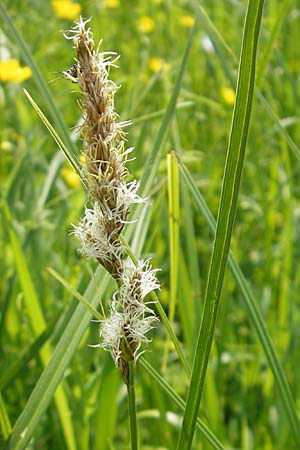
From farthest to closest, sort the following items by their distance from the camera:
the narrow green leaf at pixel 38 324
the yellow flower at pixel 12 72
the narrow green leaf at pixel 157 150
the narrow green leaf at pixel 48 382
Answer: the yellow flower at pixel 12 72 < the narrow green leaf at pixel 38 324 < the narrow green leaf at pixel 157 150 < the narrow green leaf at pixel 48 382

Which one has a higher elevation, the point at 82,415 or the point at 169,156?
the point at 169,156

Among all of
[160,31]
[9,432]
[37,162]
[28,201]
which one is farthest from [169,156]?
[160,31]

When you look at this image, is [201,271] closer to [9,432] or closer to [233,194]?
[9,432]

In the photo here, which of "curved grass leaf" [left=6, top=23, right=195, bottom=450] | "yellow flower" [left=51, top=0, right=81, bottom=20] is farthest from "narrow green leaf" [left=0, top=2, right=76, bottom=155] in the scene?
"yellow flower" [left=51, top=0, right=81, bottom=20]

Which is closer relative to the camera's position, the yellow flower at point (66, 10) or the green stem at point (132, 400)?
the green stem at point (132, 400)

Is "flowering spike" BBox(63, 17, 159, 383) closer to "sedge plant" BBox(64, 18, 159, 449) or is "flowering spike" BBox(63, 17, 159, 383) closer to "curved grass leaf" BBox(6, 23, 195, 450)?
"sedge plant" BBox(64, 18, 159, 449)

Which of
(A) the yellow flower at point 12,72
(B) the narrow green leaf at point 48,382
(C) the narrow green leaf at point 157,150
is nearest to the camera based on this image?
(B) the narrow green leaf at point 48,382

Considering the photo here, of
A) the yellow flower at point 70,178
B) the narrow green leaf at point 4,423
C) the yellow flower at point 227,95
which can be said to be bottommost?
the narrow green leaf at point 4,423

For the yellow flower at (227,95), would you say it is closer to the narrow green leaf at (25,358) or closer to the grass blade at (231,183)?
the narrow green leaf at (25,358)

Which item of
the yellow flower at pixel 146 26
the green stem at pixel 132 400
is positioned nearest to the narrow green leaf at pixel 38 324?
the green stem at pixel 132 400
